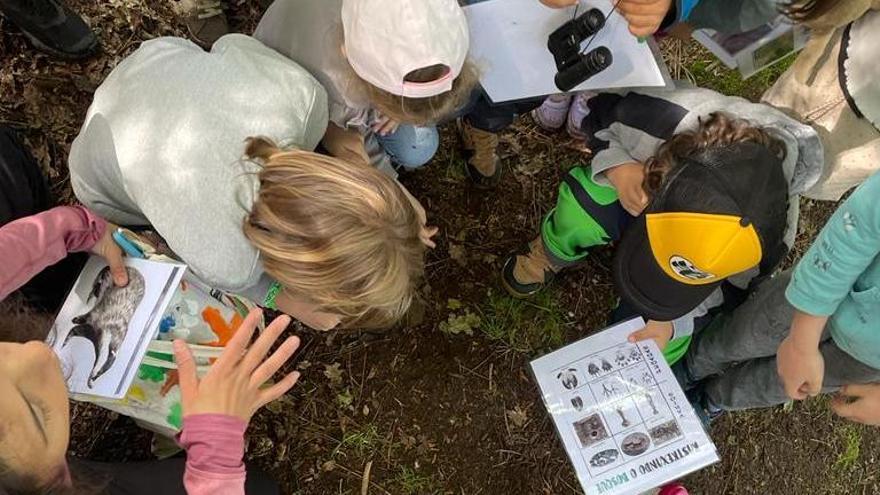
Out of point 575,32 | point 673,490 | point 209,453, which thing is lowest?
point 673,490

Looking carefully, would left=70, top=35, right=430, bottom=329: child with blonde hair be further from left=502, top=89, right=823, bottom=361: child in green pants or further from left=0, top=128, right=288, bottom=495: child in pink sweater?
left=502, top=89, right=823, bottom=361: child in green pants

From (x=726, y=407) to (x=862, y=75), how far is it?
3.93 feet

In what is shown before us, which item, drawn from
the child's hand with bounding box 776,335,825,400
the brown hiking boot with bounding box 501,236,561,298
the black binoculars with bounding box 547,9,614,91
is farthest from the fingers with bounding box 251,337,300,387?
the child's hand with bounding box 776,335,825,400

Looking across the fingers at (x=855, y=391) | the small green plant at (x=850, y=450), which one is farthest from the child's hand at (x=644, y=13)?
the small green plant at (x=850, y=450)

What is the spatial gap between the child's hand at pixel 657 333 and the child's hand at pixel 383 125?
1.03m

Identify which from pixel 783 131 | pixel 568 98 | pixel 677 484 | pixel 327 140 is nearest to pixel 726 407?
pixel 677 484

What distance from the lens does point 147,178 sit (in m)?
1.57

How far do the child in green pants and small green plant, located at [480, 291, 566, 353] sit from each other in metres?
0.48

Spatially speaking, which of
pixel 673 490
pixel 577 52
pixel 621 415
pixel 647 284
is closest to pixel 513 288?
pixel 621 415

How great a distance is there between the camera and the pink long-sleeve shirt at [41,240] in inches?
61.2

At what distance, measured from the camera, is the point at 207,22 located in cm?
264

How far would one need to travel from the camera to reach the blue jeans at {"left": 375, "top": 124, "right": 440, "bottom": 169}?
7.52 feet

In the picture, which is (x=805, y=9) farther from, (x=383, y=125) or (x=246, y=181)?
(x=246, y=181)

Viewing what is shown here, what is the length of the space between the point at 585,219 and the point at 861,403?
927 millimetres
